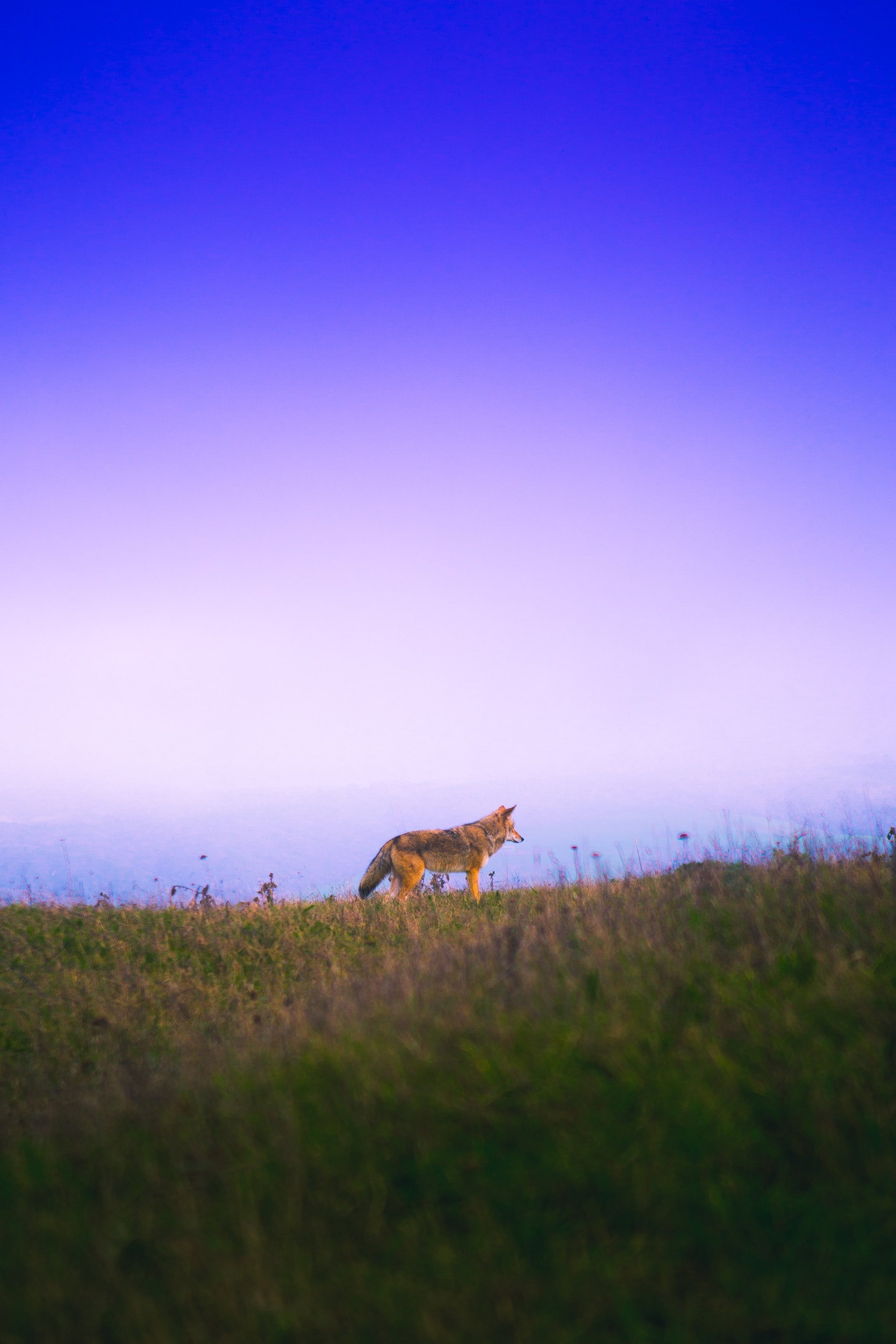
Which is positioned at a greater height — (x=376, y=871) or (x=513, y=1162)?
(x=376, y=871)

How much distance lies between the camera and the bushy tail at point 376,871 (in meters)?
14.0

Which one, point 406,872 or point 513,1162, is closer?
point 513,1162

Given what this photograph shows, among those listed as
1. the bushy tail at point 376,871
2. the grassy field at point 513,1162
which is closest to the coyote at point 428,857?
the bushy tail at point 376,871

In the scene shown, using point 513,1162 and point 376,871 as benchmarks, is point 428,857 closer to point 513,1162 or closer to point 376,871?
point 376,871

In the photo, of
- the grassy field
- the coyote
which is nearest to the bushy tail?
the coyote

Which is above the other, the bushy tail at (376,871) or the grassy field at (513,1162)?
the bushy tail at (376,871)

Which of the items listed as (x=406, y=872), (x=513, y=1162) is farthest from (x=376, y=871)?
(x=513, y=1162)

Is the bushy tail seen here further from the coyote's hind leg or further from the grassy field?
the grassy field

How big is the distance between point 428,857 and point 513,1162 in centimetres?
1117

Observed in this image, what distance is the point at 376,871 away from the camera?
14.2 metres

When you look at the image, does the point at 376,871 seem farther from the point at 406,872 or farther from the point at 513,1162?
the point at 513,1162

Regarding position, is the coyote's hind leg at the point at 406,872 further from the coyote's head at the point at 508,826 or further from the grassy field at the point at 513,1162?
the grassy field at the point at 513,1162

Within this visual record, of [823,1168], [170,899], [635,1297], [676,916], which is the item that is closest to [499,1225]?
[635,1297]

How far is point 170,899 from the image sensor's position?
42.4 ft
